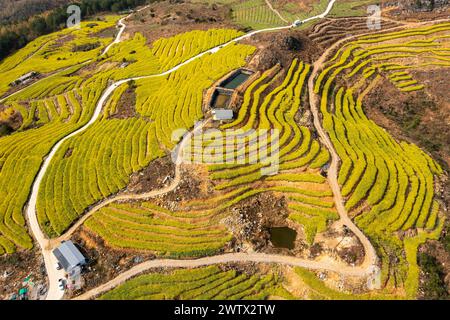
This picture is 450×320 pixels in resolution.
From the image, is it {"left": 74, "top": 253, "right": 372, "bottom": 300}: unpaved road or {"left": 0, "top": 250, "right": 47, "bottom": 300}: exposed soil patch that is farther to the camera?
{"left": 0, "top": 250, "right": 47, "bottom": 300}: exposed soil patch

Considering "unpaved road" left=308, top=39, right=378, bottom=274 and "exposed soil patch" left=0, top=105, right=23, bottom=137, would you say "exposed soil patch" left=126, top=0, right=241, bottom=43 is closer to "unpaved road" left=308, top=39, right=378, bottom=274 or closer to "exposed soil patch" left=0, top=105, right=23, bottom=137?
"unpaved road" left=308, top=39, right=378, bottom=274

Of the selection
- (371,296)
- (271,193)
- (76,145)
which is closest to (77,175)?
(76,145)

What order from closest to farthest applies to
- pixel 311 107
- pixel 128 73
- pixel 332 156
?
pixel 332 156
pixel 311 107
pixel 128 73

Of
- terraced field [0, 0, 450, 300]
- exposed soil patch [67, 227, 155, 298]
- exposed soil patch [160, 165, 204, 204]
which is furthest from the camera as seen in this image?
exposed soil patch [160, 165, 204, 204]

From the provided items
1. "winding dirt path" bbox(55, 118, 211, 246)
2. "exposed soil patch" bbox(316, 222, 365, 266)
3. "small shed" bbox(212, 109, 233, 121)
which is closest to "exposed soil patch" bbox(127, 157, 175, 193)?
"winding dirt path" bbox(55, 118, 211, 246)

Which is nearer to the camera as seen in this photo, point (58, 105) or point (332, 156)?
point (332, 156)

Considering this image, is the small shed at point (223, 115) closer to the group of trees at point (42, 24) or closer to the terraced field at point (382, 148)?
the terraced field at point (382, 148)

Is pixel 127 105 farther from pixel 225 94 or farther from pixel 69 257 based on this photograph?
pixel 69 257
